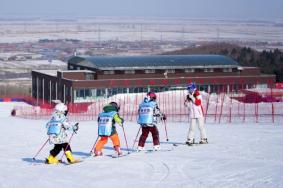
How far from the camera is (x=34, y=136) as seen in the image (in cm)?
1814

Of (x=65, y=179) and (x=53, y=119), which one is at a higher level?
(x=53, y=119)

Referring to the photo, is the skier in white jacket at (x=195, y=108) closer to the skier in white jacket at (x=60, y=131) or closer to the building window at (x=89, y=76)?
the skier in white jacket at (x=60, y=131)

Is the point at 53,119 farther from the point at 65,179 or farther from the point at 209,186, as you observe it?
the point at 209,186

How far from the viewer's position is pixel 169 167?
1070cm

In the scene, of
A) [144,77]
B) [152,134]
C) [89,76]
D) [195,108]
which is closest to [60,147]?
[152,134]

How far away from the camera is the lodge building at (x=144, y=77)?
140 ft

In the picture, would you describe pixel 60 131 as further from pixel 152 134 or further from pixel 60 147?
pixel 152 134

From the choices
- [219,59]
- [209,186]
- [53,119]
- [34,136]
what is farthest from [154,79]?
[209,186]

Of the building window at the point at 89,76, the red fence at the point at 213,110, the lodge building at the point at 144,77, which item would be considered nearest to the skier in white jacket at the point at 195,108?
the red fence at the point at 213,110

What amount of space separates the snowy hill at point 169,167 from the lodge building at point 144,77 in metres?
27.1

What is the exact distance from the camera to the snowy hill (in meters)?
9.61

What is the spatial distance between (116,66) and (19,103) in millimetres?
6599

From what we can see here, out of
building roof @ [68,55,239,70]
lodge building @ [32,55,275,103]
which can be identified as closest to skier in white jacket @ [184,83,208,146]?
lodge building @ [32,55,275,103]

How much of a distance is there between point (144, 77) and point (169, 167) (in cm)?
3480
